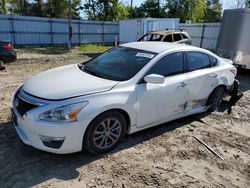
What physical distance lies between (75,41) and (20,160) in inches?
753

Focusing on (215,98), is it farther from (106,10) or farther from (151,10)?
(151,10)

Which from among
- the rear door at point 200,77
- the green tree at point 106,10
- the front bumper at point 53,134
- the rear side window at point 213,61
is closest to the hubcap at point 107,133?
the front bumper at point 53,134

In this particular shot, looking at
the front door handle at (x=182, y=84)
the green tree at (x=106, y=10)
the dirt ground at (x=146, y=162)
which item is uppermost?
the green tree at (x=106, y=10)

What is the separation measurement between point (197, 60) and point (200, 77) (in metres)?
0.37

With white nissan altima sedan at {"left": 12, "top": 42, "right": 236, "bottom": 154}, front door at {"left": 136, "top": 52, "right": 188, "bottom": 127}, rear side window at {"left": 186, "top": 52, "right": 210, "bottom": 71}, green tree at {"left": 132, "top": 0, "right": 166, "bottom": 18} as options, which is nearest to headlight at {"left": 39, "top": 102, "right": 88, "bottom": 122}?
white nissan altima sedan at {"left": 12, "top": 42, "right": 236, "bottom": 154}

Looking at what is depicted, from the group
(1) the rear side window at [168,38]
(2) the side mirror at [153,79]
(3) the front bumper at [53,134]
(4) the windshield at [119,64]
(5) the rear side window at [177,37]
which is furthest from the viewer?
(5) the rear side window at [177,37]

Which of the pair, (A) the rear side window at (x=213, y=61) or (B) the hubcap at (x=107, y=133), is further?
(A) the rear side window at (x=213, y=61)

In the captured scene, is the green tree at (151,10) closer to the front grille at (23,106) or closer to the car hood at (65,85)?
the car hood at (65,85)

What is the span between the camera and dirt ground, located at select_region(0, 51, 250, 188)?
3119 millimetres

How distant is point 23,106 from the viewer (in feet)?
11.0

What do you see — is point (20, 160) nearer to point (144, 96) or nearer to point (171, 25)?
point (144, 96)

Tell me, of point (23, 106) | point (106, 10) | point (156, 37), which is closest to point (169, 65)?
point (23, 106)

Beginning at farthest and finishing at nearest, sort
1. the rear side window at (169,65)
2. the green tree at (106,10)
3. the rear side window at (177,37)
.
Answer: the green tree at (106,10), the rear side window at (177,37), the rear side window at (169,65)

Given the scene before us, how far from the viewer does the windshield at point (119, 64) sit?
12.8 ft
